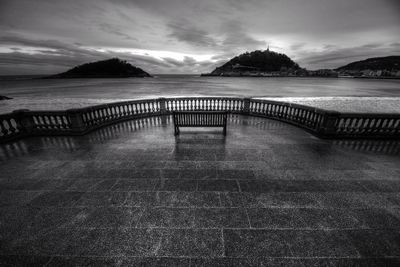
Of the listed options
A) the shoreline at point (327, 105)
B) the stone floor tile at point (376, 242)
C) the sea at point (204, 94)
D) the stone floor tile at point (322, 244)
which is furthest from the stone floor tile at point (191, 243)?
the sea at point (204, 94)

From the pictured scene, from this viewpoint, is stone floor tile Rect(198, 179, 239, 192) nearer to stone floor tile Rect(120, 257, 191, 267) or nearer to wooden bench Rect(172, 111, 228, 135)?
stone floor tile Rect(120, 257, 191, 267)

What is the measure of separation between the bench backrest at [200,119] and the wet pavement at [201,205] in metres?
1.33

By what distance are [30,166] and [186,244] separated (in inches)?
215

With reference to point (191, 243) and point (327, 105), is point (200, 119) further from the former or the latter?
point (327, 105)

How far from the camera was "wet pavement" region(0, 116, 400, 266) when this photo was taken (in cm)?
253

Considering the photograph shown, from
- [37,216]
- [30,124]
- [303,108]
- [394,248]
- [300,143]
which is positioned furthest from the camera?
[303,108]

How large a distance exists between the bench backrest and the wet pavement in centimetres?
133

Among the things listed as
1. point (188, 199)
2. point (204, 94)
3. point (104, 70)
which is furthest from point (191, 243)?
point (104, 70)

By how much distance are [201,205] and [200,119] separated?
4.29 metres

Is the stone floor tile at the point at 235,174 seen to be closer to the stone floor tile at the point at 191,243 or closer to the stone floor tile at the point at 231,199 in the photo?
the stone floor tile at the point at 231,199

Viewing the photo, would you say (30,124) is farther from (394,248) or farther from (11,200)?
(394,248)

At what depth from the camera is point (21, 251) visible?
2.57 m

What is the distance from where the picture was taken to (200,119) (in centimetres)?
714

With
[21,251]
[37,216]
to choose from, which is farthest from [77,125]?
[21,251]
